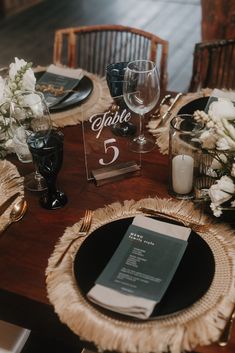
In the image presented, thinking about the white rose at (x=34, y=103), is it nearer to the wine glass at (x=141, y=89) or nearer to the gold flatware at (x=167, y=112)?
the wine glass at (x=141, y=89)

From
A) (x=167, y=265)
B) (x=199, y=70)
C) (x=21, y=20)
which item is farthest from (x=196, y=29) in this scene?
(x=167, y=265)

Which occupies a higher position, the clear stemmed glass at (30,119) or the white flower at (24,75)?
the white flower at (24,75)

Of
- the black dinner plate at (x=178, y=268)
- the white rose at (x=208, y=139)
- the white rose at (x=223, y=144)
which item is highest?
the white rose at (x=223, y=144)

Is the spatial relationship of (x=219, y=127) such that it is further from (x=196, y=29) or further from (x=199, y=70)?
(x=196, y=29)

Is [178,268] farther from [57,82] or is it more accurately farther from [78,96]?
[57,82]

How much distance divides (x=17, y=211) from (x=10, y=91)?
328 mm

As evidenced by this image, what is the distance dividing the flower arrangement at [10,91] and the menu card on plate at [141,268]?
1.42ft

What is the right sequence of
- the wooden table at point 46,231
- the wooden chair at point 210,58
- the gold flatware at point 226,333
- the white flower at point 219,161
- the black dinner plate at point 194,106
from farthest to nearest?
the wooden chair at point 210,58, the black dinner plate at point 194,106, the white flower at point 219,161, the wooden table at point 46,231, the gold flatware at point 226,333

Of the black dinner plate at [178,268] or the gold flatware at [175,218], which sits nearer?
the black dinner plate at [178,268]

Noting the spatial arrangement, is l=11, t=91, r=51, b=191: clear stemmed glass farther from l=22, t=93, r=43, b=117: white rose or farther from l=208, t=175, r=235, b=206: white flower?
Result: l=208, t=175, r=235, b=206: white flower

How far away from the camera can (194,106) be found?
1426mm

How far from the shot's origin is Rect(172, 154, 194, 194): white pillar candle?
1.12 metres

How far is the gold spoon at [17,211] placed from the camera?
1.08m

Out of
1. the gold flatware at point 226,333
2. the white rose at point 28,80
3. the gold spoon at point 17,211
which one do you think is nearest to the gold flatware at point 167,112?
the white rose at point 28,80
